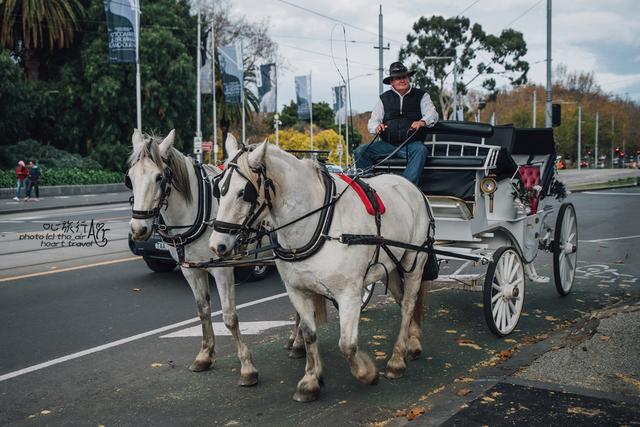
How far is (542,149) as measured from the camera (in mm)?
8727

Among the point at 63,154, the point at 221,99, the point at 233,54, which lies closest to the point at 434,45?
the point at 221,99

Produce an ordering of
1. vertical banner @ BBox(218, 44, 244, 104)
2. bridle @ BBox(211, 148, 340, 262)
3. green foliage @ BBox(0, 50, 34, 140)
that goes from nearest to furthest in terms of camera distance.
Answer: bridle @ BBox(211, 148, 340, 262) → green foliage @ BBox(0, 50, 34, 140) → vertical banner @ BBox(218, 44, 244, 104)

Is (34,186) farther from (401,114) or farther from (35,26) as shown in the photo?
(401,114)

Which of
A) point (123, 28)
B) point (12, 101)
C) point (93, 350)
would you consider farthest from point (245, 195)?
point (12, 101)

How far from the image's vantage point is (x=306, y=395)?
4852 mm

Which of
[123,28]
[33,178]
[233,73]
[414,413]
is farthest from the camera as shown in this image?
[233,73]

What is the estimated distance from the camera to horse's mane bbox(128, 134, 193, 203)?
17.1 feet

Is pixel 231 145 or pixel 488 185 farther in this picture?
pixel 488 185

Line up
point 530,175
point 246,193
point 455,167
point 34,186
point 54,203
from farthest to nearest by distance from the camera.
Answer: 1. point 34,186
2. point 54,203
3. point 530,175
4. point 455,167
5. point 246,193

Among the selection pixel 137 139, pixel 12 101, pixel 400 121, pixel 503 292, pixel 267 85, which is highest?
pixel 267 85

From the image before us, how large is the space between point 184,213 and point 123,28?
77.1 feet

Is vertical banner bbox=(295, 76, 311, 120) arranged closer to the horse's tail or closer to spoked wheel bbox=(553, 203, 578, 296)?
spoked wheel bbox=(553, 203, 578, 296)

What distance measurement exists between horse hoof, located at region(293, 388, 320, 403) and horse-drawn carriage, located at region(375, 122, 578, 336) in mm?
2256

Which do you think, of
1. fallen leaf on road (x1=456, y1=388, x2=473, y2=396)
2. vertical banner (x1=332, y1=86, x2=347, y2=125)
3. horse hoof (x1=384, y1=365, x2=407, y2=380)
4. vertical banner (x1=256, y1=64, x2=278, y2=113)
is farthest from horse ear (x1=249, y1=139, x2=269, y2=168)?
vertical banner (x1=256, y1=64, x2=278, y2=113)
